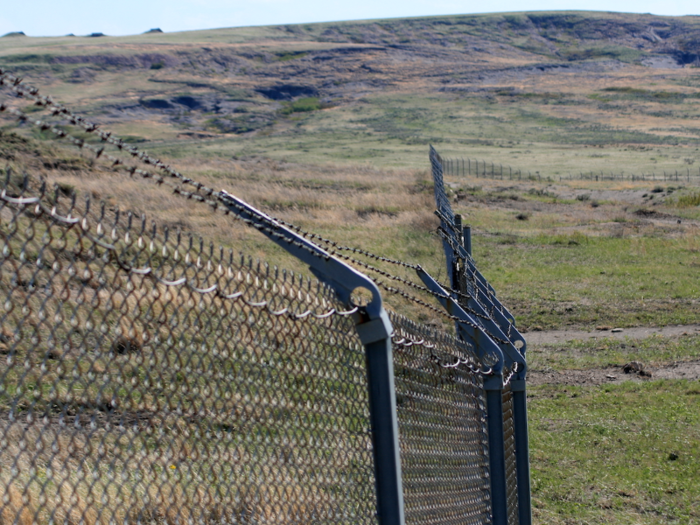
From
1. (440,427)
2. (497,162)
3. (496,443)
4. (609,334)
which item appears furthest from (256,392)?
(497,162)

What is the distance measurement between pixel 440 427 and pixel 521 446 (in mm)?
1481

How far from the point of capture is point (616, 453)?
7625 millimetres

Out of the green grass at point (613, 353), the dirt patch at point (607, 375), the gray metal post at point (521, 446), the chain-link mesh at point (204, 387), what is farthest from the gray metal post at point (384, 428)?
the green grass at point (613, 353)

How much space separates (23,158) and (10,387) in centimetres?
1399

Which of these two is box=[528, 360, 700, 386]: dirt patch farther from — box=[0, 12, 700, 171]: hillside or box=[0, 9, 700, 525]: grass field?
box=[0, 12, 700, 171]: hillside

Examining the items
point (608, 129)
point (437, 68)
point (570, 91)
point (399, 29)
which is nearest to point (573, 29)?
point (399, 29)

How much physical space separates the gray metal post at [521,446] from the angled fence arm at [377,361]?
236 cm

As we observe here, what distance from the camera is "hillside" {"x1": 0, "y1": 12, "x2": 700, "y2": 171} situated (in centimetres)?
6519

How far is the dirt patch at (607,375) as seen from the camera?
10.3 m

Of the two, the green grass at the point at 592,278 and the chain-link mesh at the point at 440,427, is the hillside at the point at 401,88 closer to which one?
the green grass at the point at 592,278

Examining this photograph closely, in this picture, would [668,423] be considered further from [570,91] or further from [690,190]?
[570,91]

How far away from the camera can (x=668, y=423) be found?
8.37 metres

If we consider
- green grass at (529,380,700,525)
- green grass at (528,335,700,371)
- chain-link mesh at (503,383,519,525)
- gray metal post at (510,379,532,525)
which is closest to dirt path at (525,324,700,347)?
green grass at (528,335,700,371)

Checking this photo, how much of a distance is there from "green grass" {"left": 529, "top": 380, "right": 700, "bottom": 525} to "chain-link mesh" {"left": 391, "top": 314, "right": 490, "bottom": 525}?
2.50 metres
